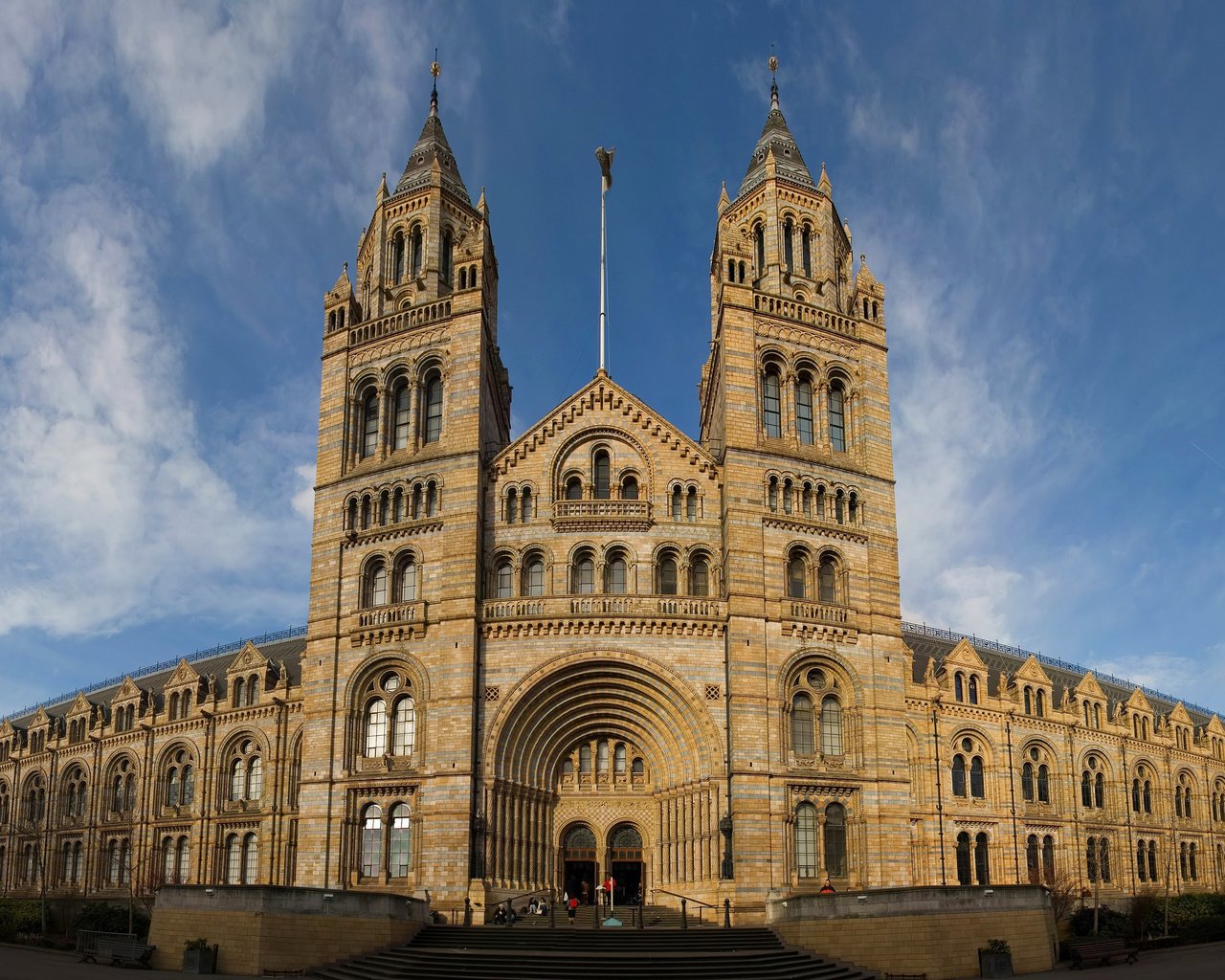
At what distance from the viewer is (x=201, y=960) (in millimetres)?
34312

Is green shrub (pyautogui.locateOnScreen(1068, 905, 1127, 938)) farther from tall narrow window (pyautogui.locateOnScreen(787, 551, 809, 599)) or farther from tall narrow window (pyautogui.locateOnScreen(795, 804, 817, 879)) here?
tall narrow window (pyautogui.locateOnScreen(787, 551, 809, 599))

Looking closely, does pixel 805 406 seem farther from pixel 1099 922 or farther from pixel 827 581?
pixel 1099 922

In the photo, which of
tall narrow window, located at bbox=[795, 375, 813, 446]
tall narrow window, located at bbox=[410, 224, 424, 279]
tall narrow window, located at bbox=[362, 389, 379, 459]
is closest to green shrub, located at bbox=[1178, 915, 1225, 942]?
tall narrow window, located at bbox=[795, 375, 813, 446]

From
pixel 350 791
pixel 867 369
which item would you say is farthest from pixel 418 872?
pixel 867 369

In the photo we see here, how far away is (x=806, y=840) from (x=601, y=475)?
16.0 meters

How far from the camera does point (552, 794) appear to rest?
45094mm

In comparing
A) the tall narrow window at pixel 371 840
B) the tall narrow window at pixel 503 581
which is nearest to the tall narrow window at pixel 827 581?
the tall narrow window at pixel 503 581

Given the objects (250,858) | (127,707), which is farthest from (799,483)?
(127,707)

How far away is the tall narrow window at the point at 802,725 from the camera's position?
43969 mm

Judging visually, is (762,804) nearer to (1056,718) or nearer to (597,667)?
(597,667)

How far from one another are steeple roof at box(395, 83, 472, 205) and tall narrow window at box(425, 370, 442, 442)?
9.60 m

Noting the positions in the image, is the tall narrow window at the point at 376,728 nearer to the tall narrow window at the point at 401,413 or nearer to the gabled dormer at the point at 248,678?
the tall narrow window at the point at 401,413

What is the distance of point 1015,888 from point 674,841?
1260 cm

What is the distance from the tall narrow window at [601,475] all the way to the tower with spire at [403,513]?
476cm
